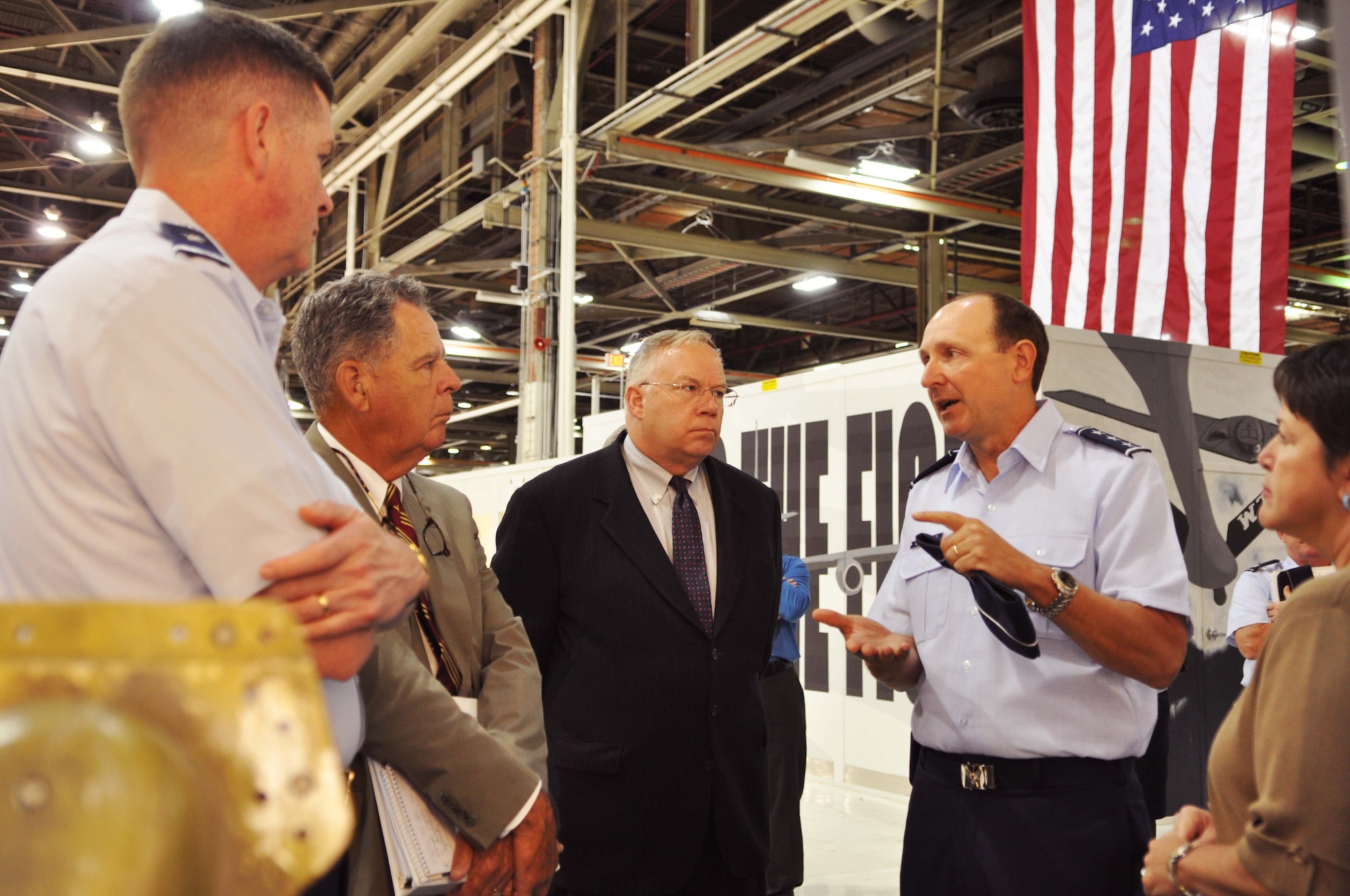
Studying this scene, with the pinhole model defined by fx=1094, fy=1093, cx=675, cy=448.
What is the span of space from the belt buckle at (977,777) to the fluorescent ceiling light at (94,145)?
9.81m

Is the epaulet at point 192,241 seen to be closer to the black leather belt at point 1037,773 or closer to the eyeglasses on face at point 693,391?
the black leather belt at point 1037,773

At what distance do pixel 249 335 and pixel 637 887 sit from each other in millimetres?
1902

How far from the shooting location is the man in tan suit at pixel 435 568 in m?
1.73

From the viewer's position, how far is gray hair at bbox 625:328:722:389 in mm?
3299

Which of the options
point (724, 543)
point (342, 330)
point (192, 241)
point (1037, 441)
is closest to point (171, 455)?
point (192, 241)

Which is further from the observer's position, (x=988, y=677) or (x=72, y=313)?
(x=988, y=677)

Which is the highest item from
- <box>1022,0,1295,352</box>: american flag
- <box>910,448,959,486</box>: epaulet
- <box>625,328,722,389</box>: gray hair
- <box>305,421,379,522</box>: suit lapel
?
<box>1022,0,1295,352</box>: american flag

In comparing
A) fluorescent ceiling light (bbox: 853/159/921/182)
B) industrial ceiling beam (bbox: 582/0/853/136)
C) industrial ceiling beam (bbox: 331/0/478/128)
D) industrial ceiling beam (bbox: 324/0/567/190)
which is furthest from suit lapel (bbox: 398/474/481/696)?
industrial ceiling beam (bbox: 331/0/478/128)

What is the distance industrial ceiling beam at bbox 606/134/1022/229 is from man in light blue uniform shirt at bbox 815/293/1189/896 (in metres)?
6.47

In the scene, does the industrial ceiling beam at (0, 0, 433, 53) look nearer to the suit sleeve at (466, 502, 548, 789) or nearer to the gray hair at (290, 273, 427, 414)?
the gray hair at (290, 273, 427, 414)

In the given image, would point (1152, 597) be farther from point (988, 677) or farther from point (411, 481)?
point (411, 481)

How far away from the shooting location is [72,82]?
9.41 metres

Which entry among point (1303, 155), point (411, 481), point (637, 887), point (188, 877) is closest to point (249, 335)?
point (188, 877)

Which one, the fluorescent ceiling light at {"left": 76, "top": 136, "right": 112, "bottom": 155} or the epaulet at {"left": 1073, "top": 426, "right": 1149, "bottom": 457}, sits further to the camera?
the fluorescent ceiling light at {"left": 76, "top": 136, "right": 112, "bottom": 155}
